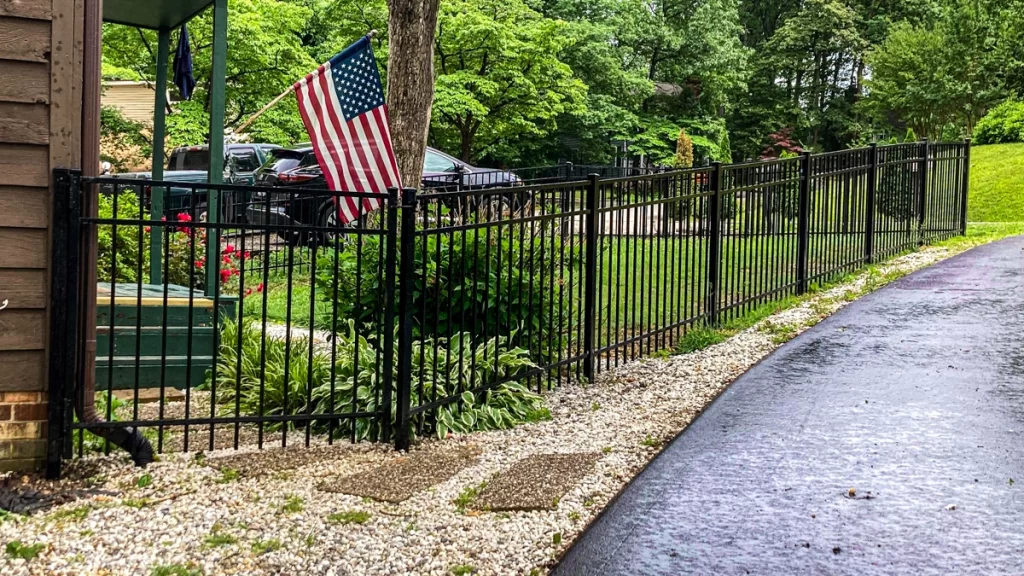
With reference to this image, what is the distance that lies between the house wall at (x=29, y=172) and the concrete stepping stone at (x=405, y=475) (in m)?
1.46

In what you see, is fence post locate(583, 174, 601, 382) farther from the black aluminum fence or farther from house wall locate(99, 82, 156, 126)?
house wall locate(99, 82, 156, 126)

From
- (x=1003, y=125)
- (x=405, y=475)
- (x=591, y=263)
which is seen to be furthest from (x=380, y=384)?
(x=1003, y=125)

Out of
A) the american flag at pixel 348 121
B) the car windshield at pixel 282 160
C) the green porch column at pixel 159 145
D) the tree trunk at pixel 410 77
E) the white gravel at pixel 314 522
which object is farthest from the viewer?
the car windshield at pixel 282 160

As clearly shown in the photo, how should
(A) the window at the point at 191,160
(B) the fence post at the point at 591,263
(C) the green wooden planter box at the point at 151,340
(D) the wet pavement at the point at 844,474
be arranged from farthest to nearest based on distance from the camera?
1. (A) the window at the point at 191,160
2. (B) the fence post at the point at 591,263
3. (C) the green wooden planter box at the point at 151,340
4. (D) the wet pavement at the point at 844,474

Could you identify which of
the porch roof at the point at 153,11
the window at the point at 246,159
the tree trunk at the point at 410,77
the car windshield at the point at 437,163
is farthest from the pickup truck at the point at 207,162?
the tree trunk at the point at 410,77

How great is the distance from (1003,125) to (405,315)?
2699cm

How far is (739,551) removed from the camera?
419 centimetres

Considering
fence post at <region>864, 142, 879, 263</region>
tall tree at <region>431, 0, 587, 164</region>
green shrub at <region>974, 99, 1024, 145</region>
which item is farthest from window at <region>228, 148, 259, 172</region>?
green shrub at <region>974, 99, 1024, 145</region>

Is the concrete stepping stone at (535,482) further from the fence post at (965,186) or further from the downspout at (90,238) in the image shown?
the fence post at (965,186)

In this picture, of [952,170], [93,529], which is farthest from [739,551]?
[952,170]

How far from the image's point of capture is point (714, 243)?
9031 millimetres

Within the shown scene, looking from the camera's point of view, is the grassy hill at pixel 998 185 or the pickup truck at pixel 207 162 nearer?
the pickup truck at pixel 207 162

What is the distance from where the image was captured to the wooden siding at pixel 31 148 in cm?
483

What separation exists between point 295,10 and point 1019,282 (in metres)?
17.8
